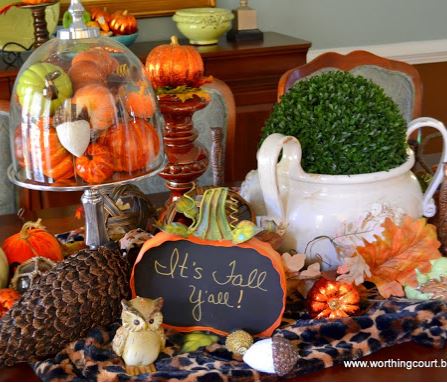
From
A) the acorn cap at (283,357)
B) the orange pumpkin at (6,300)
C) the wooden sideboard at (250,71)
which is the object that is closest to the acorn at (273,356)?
the acorn cap at (283,357)

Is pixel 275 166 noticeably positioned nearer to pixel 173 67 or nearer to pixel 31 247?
pixel 173 67

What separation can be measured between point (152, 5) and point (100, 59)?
187 cm

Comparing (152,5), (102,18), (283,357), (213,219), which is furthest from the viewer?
(152,5)

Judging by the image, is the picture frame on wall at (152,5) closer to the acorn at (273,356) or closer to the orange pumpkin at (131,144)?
the orange pumpkin at (131,144)

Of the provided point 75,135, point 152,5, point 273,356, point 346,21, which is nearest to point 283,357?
point 273,356

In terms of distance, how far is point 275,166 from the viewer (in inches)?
40.8

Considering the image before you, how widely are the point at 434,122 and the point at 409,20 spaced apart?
223 centimetres

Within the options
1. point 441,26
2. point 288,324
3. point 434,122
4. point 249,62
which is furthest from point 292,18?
point 288,324

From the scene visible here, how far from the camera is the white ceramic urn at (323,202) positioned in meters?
1.05

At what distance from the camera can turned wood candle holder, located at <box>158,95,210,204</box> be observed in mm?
1173

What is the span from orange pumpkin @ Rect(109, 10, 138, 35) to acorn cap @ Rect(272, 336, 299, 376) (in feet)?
6.10

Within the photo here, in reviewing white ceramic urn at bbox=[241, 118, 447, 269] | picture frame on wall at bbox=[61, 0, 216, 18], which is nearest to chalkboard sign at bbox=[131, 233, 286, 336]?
white ceramic urn at bbox=[241, 118, 447, 269]

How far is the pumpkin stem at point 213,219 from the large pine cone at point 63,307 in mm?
133

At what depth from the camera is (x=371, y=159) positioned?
1064mm
